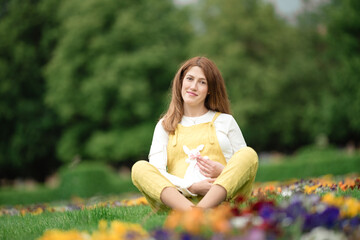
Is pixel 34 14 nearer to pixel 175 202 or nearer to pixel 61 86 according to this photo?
pixel 61 86

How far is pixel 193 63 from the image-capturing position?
4082 millimetres

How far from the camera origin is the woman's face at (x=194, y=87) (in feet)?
12.9

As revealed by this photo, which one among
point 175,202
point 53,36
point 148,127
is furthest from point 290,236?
point 53,36

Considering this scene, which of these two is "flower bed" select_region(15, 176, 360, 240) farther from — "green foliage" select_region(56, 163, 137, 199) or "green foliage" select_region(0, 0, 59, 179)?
"green foliage" select_region(0, 0, 59, 179)

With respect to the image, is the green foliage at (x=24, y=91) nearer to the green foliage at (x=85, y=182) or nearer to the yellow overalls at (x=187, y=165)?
the green foliage at (x=85, y=182)

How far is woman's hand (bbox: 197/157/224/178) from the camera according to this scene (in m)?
3.46

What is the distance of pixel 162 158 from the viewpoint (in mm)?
3768

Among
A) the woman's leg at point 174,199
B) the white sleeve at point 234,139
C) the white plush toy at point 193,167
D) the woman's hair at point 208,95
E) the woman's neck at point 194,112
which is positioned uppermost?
the woman's hair at point 208,95

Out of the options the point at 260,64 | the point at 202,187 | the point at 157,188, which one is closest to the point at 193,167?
the point at 202,187

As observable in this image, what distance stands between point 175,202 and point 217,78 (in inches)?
59.6

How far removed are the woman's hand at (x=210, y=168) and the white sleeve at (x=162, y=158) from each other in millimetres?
180

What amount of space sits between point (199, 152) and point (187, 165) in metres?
0.17

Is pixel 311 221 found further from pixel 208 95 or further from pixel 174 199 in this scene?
pixel 208 95

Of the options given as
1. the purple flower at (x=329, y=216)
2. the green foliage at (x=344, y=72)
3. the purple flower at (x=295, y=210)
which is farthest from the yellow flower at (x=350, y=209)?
the green foliage at (x=344, y=72)
